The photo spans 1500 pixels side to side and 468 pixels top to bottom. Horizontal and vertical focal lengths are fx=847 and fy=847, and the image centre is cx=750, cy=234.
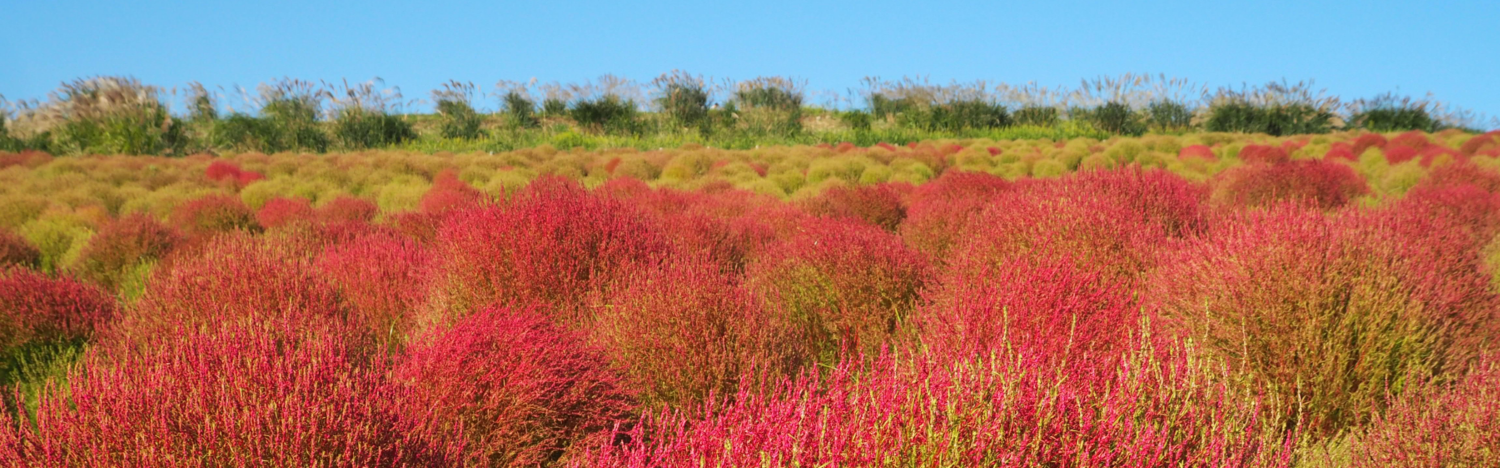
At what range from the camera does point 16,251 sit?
6.64 metres

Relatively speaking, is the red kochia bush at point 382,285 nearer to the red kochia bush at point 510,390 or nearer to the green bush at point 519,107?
the red kochia bush at point 510,390

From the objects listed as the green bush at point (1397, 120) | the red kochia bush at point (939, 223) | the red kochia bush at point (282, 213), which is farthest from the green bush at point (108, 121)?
the green bush at point (1397, 120)

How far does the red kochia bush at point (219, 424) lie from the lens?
2.11m

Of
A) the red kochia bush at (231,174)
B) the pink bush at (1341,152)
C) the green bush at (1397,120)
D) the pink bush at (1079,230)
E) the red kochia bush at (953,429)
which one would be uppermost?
the green bush at (1397,120)

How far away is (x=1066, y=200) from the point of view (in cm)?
478

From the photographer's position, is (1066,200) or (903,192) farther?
(903,192)

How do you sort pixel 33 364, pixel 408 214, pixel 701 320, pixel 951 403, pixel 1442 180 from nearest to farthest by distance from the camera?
pixel 951 403
pixel 701 320
pixel 33 364
pixel 408 214
pixel 1442 180

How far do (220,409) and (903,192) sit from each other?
306 inches

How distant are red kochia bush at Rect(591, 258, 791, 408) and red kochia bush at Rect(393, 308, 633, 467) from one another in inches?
12.6

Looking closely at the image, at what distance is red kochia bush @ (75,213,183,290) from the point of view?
6344 mm

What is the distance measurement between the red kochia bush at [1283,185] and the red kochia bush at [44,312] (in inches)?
342

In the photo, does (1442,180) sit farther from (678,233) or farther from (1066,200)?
(678,233)

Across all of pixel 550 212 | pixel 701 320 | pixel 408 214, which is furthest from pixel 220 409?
pixel 408 214

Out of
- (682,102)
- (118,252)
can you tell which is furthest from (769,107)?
(118,252)
